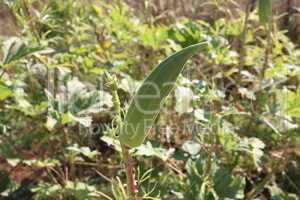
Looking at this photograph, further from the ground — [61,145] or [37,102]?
[37,102]

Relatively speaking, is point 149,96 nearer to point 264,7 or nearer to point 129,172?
point 129,172

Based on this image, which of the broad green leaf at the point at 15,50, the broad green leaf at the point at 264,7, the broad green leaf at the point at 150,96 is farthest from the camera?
the broad green leaf at the point at 15,50

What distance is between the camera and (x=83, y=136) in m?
1.64

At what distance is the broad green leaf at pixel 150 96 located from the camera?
77 cm

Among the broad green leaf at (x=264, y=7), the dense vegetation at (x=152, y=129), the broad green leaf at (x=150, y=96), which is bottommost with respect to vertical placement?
the dense vegetation at (x=152, y=129)

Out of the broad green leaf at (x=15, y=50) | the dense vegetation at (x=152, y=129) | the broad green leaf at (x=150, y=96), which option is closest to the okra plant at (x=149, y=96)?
the broad green leaf at (x=150, y=96)

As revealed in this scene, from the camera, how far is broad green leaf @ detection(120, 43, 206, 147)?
77 cm

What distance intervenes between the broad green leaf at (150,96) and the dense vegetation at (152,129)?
0.34 meters

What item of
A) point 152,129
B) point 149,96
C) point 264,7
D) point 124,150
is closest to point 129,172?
point 124,150

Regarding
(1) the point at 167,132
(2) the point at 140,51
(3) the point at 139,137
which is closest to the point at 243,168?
(1) the point at 167,132

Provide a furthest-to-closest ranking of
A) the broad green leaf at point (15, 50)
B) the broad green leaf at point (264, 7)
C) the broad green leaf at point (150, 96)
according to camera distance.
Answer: the broad green leaf at point (15, 50), the broad green leaf at point (264, 7), the broad green leaf at point (150, 96)

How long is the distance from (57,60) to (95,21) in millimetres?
509

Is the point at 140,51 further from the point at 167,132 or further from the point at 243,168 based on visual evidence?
the point at 243,168

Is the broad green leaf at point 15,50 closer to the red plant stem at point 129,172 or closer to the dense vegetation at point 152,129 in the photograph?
the dense vegetation at point 152,129
